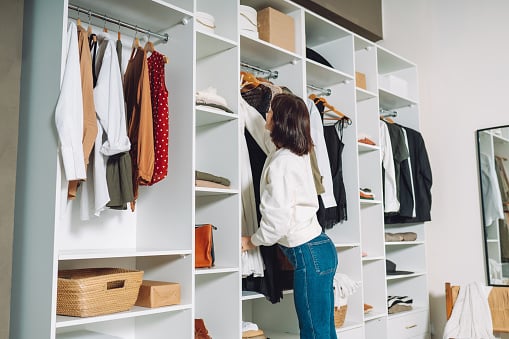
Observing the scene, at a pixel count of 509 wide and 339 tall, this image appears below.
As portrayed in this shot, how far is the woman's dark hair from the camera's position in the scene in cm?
250

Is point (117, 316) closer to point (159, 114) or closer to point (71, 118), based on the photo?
point (71, 118)

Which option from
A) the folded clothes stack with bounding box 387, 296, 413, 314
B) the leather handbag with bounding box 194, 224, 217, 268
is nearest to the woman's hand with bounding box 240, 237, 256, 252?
the leather handbag with bounding box 194, 224, 217, 268

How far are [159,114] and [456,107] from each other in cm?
260

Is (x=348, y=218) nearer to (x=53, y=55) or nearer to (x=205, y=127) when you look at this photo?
(x=205, y=127)

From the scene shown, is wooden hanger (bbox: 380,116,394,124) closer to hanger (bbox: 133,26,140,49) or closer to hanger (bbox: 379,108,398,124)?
hanger (bbox: 379,108,398,124)

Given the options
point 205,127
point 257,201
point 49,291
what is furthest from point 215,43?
point 49,291

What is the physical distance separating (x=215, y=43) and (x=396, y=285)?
2.52 meters

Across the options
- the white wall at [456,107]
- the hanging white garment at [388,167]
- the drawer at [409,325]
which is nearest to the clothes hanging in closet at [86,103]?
the hanging white garment at [388,167]

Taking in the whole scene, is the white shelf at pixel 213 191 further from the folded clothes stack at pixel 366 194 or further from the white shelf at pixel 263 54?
the folded clothes stack at pixel 366 194

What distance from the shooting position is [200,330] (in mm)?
2498

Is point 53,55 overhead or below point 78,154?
overhead

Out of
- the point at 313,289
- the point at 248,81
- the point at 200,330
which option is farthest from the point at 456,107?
the point at 200,330

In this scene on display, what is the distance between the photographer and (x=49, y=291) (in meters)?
1.91

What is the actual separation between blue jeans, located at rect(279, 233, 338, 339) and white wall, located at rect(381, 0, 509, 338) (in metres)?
1.88
